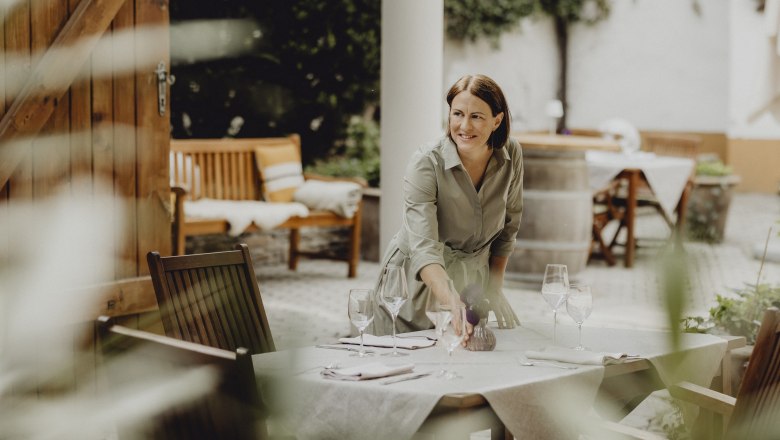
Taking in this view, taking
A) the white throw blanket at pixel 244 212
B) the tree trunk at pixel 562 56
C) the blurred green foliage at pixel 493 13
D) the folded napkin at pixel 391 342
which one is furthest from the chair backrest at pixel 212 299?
the tree trunk at pixel 562 56

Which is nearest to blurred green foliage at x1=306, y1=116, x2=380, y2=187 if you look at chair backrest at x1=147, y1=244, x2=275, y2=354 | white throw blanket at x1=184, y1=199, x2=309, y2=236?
white throw blanket at x1=184, y1=199, x2=309, y2=236

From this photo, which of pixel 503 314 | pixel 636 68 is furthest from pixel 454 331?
pixel 636 68

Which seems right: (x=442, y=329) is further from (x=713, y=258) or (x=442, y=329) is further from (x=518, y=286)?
(x=713, y=258)

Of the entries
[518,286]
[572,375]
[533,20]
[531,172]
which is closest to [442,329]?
[572,375]

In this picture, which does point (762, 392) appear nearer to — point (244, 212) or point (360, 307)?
point (360, 307)

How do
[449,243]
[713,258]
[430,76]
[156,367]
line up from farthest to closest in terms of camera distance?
1. [713,258]
2. [430,76]
3. [449,243]
4. [156,367]

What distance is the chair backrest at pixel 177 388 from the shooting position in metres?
1.68

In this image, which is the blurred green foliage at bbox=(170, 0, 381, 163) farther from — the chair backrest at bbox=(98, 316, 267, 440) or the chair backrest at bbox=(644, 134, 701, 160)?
the chair backrest at bbox=(98, 316, 267, 440)

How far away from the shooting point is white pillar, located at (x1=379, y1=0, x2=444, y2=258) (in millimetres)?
5055

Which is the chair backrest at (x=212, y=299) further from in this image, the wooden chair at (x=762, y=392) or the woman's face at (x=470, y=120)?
the wooden chair at (x=762, y=392)

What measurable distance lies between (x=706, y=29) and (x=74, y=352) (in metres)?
13.0

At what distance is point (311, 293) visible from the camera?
7.48 meters

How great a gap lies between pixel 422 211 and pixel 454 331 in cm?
62

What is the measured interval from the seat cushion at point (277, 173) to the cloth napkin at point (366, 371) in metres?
6.03
